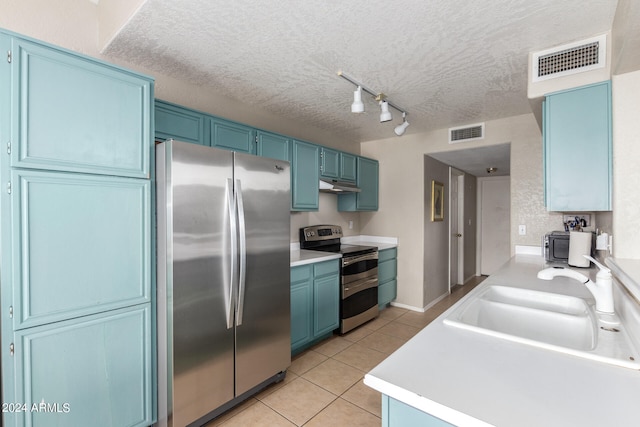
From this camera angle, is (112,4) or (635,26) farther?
(112,4)

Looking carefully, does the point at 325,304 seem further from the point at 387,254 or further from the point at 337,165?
the point at 337,165

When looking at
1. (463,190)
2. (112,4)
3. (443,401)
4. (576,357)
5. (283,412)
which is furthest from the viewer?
(463,190)

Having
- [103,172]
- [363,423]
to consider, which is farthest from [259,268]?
[363,423]

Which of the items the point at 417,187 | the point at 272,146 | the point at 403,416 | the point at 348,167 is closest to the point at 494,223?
the point at 417,187

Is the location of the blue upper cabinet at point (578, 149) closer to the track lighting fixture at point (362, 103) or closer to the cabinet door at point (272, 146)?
the track lighting fixture at point (362, 103)

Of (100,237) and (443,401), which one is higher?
(100,237)

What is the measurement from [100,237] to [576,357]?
2.07 metres

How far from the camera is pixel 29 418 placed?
1340mm

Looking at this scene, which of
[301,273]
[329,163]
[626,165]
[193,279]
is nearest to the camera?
[626,165]

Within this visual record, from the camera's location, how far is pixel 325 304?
3.07 m

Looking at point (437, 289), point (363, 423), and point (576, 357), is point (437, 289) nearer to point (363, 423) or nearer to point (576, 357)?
point (363, 423)

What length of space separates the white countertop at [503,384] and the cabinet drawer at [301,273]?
1712 mm

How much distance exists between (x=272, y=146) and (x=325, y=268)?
1.34 m

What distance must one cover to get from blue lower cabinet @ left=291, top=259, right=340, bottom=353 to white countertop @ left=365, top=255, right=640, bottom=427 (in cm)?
180
